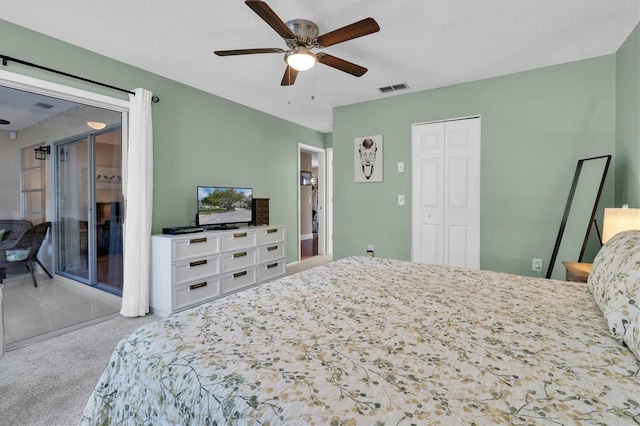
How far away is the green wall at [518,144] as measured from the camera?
3131 millimetres

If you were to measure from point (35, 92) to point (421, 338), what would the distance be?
3499mm

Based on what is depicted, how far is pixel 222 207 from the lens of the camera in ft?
12.9

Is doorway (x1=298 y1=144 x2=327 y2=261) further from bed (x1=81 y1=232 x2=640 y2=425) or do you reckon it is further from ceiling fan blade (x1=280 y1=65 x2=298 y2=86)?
bed (x1=81 y1=232 x2=640 y2=425)

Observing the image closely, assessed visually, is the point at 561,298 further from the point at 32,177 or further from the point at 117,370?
the point at 32,177

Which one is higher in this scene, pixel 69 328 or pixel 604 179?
pixel 604 179

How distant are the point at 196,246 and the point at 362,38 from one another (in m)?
2.59

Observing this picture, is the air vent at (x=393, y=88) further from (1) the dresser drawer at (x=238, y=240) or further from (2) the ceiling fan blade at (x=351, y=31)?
(1) the dresser drawer at (x=238, y=240)

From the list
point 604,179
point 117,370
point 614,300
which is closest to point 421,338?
point 614,300

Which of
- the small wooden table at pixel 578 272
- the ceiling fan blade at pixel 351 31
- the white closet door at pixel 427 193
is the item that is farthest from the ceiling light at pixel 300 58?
the small wooden table at pixel 578 272

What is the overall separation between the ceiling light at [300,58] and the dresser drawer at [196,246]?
78.8 inches

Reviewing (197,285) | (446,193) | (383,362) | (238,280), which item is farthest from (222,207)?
(383,362)

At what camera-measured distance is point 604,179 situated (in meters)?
2.86

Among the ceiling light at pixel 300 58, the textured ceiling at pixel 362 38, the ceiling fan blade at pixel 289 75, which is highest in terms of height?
the textured ceiling at pixel 362 38

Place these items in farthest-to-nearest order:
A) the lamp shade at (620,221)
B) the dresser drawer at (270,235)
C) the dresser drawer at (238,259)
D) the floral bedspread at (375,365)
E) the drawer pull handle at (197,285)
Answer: the dresser drawer at (270,235) < the dresser drawer at (238,259) < the drawer pull handle at (197,285) < the lamp shade at (620,221) < the floral bedspread at (375,365)
